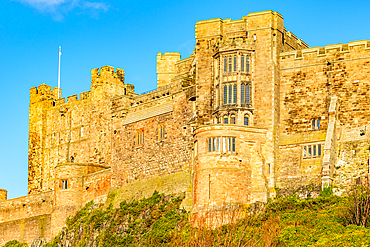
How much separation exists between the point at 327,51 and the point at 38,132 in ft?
136

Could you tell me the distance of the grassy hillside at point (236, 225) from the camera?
51312mm

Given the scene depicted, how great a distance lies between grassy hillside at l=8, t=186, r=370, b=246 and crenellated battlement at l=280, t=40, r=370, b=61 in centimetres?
1254

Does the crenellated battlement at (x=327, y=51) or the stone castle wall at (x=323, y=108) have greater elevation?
the crenellated battlement at (x=327, y=51)

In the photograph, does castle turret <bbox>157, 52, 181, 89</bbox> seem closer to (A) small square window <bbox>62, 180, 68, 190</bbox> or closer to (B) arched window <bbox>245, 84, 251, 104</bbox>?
(A) small square window <bbox>62, 180, 68, 190</bbox>

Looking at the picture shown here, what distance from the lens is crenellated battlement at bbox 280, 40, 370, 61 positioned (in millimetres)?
64812

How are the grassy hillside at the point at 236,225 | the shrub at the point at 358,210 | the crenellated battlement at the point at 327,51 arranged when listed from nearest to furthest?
the grassy hillside at the point at 236,225 < the shrub at the point at 358,210 < the crenellated battlement at the point at 327,51

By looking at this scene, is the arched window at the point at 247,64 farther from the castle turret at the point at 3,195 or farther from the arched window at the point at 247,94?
the castle turret at the point at 3,195

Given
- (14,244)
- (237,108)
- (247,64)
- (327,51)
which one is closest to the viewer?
(237,108)

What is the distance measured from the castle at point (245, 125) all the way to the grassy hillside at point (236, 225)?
173 centimetres

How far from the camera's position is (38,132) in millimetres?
94062

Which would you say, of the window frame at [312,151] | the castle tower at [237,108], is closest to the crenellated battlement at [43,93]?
the castle tower at [237,108]

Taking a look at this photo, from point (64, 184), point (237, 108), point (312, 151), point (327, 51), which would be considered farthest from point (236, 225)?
point (64, 184)

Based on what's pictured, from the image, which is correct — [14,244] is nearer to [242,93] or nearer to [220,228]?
[242,93]

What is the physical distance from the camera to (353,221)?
180ft
